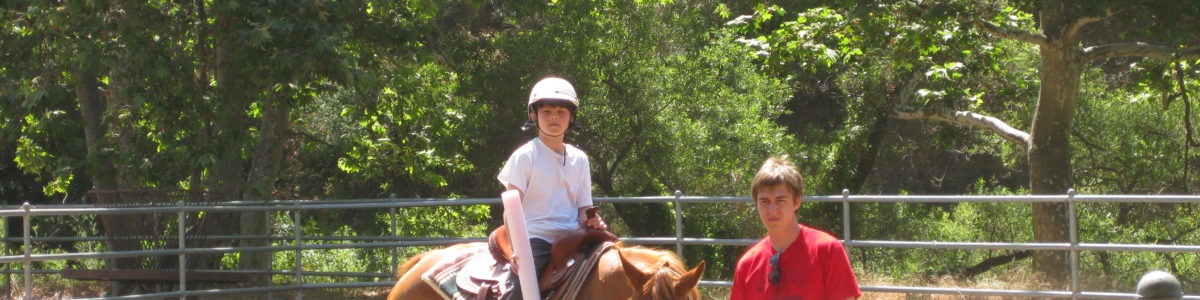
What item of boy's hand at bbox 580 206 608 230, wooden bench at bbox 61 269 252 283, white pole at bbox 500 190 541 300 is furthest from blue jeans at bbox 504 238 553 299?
wooden bench at bbox 61 269 252 283

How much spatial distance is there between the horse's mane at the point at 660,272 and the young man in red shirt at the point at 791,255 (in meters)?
0.35

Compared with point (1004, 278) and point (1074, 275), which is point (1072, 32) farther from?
point (1074, 275)

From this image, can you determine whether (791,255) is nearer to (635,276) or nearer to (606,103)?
(635,276)

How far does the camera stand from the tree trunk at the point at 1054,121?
11008 mm

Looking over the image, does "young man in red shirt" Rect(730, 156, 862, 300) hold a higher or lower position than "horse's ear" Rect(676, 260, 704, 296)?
higher

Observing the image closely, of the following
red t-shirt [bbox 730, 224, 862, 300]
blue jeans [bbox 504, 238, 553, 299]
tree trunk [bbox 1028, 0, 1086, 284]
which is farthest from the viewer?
tree trunk [bbox 1028, 0, 1086, 284]

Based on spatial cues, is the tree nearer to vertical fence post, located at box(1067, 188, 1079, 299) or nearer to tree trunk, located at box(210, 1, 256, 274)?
vertical fence post, located at box(1067, 188, 1079, 299)

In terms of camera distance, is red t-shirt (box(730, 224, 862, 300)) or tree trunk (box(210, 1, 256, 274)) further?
tree trunk (box(210, 1, 256, 274))

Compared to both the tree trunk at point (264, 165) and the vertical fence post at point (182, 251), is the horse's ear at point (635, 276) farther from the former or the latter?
the tree trunk at point (264, 165)

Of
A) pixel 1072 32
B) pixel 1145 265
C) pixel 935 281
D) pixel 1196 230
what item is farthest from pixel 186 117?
pixel 1196 230

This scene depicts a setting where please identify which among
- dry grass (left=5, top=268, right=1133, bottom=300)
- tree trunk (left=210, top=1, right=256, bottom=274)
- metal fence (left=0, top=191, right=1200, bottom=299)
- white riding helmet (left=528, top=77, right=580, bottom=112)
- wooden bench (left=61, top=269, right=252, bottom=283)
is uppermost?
tree trunk (left=210, top=1, right=256, bottom=274)

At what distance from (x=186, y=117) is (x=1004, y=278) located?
24.3 feet

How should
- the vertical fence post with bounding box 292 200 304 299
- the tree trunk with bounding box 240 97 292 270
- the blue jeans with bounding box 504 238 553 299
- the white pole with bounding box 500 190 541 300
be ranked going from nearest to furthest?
the white pole with bounding box 500 190 541 300 → the blue jeans with bounding box 504 238 553 299 → the vertical fence post with bounding box 292 200 304 299 → the tree trunk with bounding box 240 97 292 270

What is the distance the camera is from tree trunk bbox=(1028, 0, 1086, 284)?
36.1 feet
